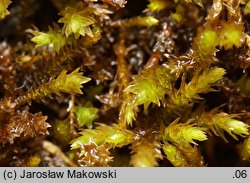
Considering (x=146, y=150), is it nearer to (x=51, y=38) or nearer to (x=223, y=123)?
(x=223, y=123)

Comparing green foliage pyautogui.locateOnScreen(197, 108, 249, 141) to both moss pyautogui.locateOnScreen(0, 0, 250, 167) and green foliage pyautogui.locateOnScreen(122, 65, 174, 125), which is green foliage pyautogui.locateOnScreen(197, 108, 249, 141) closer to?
moss pyautogui.locateOnScreen(0, 0, 250, 167)

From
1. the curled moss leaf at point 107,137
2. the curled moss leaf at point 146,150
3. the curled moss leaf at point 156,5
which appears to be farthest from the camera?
the curled moss leaf at point 156,5

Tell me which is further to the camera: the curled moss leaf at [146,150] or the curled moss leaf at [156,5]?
the curled moss leaf at [156,5]

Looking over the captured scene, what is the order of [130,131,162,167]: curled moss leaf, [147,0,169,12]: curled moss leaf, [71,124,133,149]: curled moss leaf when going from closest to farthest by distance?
[130,131,162,167]: curled moss leaf
[71,124,133,149]: curled moss leaf
[147,0,169,12]: curled moss leaf

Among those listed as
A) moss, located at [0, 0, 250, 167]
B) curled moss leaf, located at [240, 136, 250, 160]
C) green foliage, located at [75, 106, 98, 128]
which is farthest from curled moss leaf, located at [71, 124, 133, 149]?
curled moss leaf, located at [240, 136, 250, 160]

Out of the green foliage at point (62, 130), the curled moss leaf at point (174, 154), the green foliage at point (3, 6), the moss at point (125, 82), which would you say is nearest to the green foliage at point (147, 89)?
the moss at point (125, 82)

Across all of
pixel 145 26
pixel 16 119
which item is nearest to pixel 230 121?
pixel 145 26

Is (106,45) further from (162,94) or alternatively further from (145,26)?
(162,94)

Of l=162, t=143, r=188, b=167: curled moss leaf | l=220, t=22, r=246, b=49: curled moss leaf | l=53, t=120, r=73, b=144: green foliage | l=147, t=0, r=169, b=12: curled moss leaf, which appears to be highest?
l=147, t=0, r=169, b=12: curled moss leaf

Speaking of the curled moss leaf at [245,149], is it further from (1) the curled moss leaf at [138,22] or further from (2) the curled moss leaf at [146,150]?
(1) the curled moss leaf at [138,22]

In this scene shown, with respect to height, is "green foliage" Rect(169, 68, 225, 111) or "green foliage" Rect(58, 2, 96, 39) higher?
"green foliage" Rect(58, 2, 96, 39)

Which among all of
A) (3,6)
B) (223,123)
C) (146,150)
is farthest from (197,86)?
(3,6)

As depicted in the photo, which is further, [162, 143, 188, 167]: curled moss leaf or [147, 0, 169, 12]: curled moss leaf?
[147, 0, 169, 12]: curled moss leaf
